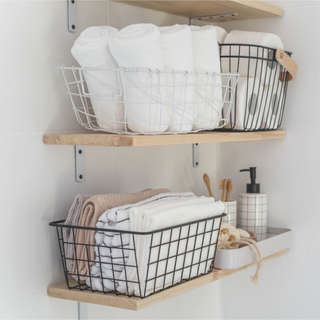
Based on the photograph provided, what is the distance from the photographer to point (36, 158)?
888 mm

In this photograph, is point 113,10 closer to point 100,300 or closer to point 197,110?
point 197,110

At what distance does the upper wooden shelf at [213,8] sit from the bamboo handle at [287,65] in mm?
134

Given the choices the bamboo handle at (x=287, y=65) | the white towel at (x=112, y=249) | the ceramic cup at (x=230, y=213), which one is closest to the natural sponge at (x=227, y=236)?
the ceramic cup at (x=230, y=213)

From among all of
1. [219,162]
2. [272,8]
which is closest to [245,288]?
[219,162]

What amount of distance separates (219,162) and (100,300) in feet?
2.26

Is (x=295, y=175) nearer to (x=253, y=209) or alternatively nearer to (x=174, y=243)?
(x=253, y=209)

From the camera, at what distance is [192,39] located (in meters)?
0.93

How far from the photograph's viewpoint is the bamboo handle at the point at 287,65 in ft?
3.61

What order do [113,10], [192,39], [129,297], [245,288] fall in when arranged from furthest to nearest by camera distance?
[245,288], [113,10], [192,39], [129,297]

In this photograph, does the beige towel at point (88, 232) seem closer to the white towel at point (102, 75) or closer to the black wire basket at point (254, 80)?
the white towel at point (102, 75)

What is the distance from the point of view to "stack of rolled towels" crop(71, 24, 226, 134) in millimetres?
781

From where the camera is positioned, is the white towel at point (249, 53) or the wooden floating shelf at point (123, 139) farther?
the white towel at point (249, 53)

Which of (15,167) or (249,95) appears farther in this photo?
(249,95)

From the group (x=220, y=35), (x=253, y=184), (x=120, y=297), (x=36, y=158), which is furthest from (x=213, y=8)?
(x=120, y=297)
